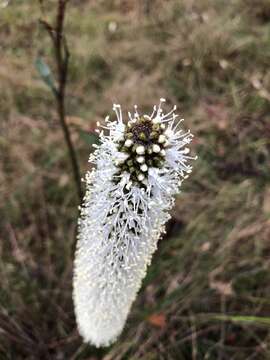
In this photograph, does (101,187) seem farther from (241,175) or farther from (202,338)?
(241,175)

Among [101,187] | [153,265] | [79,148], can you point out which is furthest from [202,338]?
[101,187]

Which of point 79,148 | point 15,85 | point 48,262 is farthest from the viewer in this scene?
point 15,85

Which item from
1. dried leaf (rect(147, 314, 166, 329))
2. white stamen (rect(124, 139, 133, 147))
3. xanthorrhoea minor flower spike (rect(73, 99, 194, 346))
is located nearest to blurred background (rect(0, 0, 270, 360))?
dried leaf (rect(147, 314, 166, 329))

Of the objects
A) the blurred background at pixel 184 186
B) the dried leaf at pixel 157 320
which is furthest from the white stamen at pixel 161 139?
the dried leaf at pixel 157 320

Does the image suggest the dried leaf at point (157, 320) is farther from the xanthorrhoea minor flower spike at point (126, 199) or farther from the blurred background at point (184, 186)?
the xanthorrhoea minor flower spike at point (126, 199)

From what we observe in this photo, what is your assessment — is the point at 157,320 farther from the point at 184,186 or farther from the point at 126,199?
the point at 126,199

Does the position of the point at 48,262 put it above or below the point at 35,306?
above
